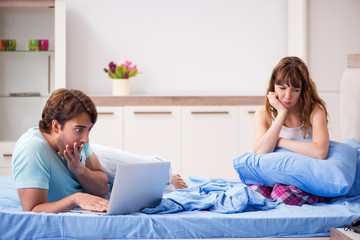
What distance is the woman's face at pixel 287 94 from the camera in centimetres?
251

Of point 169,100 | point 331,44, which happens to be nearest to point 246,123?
point 169,100

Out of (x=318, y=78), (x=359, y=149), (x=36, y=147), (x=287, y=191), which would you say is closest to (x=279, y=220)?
(x=287, y=191)

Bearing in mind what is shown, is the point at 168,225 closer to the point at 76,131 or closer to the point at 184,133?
the point at 76,131

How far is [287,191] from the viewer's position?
2316 mm

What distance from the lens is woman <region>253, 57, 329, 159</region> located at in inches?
96.3

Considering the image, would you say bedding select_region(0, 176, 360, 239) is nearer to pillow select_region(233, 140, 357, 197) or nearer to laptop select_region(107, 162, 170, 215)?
laptop select_region(107, 162, 170, 215)

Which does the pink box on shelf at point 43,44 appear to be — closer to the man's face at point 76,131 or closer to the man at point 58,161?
the man at point 58,161

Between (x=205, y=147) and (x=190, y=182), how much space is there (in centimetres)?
144

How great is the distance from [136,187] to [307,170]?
0.78 meters

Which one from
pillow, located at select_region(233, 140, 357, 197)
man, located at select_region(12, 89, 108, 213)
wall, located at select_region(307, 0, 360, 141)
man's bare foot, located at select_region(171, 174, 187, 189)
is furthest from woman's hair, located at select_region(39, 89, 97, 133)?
wall, located at select_region(307, 0, 360, 141)

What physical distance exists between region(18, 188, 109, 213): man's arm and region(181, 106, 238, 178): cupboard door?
7.65ft

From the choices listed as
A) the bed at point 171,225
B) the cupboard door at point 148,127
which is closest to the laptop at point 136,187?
the bed at point 171,225

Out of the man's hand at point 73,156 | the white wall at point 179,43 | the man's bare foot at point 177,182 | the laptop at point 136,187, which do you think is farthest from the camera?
the white wall at point 179,43

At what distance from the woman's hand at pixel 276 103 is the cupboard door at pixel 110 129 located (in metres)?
1.96
